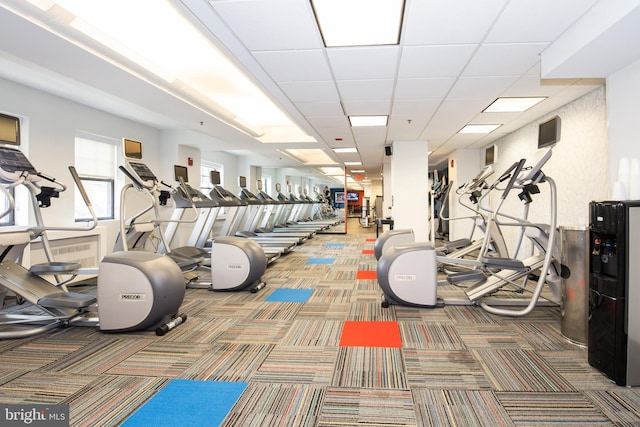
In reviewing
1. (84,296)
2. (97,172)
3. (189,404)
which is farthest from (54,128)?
(189,404)

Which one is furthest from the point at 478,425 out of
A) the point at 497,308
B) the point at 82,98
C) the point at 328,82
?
the point at 82,98

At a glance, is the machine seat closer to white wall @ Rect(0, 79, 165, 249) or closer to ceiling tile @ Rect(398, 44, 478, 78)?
white wall @ Rect(0, 79, 165, 249)

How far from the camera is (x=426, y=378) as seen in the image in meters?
2.21

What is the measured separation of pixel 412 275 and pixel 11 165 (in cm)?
360

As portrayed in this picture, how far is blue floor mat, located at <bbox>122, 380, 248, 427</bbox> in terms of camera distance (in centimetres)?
177

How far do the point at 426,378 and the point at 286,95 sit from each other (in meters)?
3.53

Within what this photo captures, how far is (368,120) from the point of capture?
5.90m

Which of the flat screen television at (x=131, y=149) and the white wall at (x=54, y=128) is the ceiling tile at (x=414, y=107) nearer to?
the flat screen television at (x=131, y=149)

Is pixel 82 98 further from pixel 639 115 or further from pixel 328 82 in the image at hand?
pixel 639 115

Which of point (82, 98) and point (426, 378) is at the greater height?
point (82, 98)

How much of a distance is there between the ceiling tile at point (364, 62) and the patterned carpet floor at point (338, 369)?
7.80ft

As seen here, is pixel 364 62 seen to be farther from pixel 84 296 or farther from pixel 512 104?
pixel 84 296

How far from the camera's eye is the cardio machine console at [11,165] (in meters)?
2.98

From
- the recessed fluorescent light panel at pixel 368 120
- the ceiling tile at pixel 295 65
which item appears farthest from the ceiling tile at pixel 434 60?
the recessed fluorescent light panel at pixel 368 120
